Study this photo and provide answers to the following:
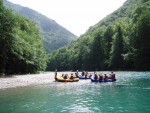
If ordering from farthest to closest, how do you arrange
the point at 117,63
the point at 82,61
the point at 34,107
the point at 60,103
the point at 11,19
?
1. the point at 82,61
2. the point at 117,63
3. the point at 11,19
4. the point at 60,103
5. the point at 34,107

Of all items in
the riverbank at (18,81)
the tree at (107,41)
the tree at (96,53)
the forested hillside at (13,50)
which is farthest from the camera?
the tree at (96,53)

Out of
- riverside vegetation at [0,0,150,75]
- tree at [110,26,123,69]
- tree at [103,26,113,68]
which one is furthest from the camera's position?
tree at [103,26,113,68]

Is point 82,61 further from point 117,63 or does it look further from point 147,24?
point 147,24

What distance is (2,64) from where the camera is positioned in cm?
5831

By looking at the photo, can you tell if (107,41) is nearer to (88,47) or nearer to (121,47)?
(121,47)

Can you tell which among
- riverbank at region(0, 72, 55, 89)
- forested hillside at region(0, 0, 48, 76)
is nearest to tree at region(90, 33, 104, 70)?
forested hillside at region(0, 0, 48, 76)

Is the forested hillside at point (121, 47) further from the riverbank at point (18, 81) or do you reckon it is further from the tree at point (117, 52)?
the riverbank at point (18, 81)

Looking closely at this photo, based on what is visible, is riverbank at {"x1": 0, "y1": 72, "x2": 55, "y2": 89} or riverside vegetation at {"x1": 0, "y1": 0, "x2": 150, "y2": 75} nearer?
riverbank at {"x1": 0, "y1": 72, "x2": 55, "y2": 89}

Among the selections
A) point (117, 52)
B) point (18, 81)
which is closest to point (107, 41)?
point (117, 52)

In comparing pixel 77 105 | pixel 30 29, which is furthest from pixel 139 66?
pixel 77 105

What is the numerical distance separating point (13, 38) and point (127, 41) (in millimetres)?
53648

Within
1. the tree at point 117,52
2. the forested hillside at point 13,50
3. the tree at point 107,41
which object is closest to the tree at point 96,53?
the tree at point 107,41

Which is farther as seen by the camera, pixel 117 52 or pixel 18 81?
pixel 117 52

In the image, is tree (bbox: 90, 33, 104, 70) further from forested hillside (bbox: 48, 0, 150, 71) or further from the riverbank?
the riverbank
